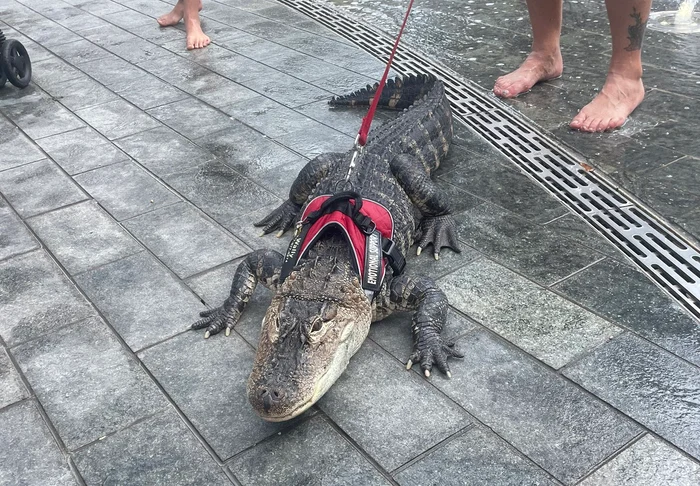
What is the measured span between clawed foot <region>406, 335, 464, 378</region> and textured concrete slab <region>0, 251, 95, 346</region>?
1.64 metres

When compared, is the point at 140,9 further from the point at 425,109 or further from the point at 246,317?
→ the point at 246,317

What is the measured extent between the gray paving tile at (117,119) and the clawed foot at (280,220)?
1.90 meters

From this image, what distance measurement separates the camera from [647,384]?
2.96m

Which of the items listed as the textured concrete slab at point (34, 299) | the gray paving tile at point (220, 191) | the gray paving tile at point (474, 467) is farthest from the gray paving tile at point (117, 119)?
the gray paving tile at point (474, 467)

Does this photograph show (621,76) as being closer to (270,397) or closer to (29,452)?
(270,397)

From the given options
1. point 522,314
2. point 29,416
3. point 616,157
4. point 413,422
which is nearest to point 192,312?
point 29,416

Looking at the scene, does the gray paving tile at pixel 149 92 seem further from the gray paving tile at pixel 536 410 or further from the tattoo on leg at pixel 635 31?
the gray paving tile at pixel 536 410

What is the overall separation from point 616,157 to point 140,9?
20.7 feet

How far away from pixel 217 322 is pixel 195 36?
15.9 feet

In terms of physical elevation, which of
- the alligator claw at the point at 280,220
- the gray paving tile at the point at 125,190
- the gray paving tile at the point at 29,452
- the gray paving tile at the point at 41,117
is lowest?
the gray paving tile at the point at 41,117

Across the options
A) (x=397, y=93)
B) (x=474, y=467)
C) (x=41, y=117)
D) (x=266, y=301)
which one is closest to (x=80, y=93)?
(x=41, y=117)

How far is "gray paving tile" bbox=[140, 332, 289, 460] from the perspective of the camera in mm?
2814

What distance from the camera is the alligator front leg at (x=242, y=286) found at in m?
3.41

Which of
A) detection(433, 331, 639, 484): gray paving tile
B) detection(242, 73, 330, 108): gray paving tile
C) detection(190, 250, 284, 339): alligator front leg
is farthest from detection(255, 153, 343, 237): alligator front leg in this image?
detection(242, 73, 330, 108): gray paving tile
